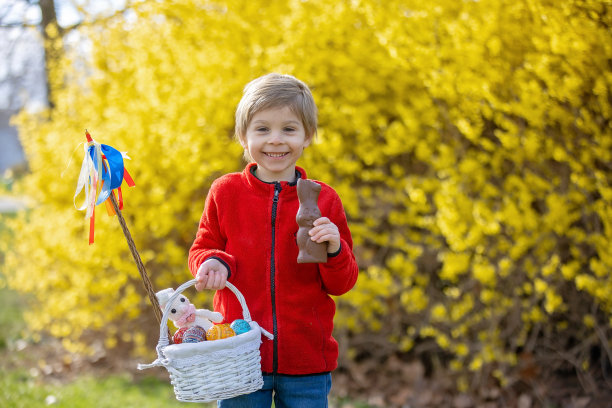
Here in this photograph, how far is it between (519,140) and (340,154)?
1.08 meters

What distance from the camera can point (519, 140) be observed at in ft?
10.5

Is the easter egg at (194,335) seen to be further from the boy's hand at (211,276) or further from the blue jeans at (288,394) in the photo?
the blue jeans at (288,394)

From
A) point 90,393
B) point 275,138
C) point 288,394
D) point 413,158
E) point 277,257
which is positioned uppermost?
point 275,138

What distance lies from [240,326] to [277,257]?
234 mm

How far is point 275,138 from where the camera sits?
1.86 m

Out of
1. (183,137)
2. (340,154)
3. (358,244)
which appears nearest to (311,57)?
(340,154)

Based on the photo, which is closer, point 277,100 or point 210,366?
point 210,366

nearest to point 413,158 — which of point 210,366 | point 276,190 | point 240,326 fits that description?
point 276,190

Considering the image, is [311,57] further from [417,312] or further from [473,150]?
[417,312]

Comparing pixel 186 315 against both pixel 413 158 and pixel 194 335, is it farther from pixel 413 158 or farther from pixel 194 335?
pixel 413 158

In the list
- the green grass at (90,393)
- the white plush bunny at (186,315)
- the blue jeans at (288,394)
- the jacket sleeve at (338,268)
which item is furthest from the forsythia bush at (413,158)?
the white plush bunny at (186,315)

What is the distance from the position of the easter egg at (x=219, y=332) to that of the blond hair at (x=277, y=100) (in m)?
0.59

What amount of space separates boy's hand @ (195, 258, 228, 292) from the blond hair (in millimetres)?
439

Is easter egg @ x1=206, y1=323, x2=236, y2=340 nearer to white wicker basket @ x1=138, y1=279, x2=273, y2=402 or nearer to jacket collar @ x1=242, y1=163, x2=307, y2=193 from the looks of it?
white wicker basket @ x1=138, y1=279, x2=273, y2=402
